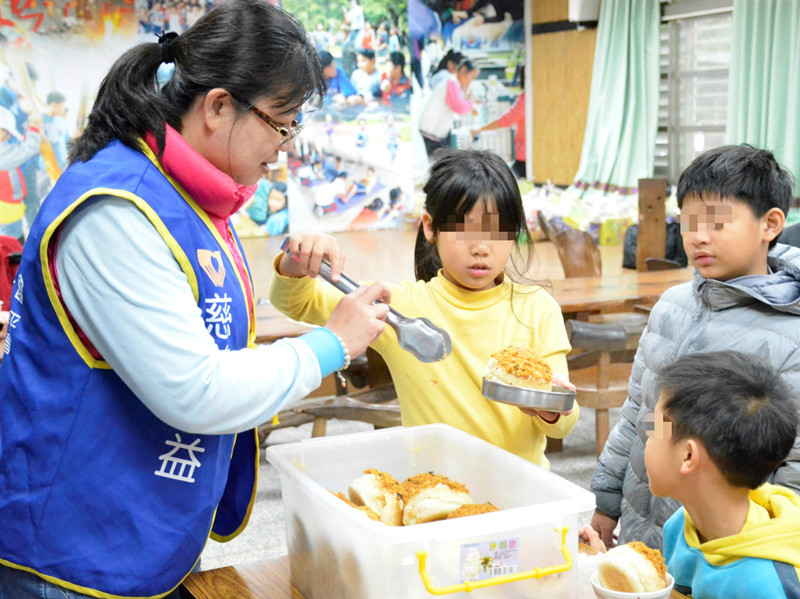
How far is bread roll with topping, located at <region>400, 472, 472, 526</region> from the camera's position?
1.11 meters

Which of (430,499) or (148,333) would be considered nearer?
(148,333)

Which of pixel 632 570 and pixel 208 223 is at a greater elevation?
pixel 208 223

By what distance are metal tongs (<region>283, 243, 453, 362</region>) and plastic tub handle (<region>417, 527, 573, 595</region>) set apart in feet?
1.17

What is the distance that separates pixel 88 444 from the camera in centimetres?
100

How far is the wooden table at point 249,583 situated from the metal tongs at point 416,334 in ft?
1.20

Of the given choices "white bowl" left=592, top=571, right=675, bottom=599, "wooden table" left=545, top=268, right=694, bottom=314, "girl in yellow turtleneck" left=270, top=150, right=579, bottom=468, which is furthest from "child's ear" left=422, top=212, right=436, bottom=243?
"wooden table" left=545, top=268, right=694, bottom=314

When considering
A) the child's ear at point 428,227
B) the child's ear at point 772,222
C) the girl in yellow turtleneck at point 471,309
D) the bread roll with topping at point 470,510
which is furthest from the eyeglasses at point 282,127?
the child's ear at point 772,222

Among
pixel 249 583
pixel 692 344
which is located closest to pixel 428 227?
pixel 692 344

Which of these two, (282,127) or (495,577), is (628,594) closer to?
(495,577)

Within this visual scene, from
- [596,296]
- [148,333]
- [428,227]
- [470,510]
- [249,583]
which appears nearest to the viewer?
[148,333]

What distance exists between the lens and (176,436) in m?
1.05

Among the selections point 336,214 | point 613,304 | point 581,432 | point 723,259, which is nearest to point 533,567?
point 723,259

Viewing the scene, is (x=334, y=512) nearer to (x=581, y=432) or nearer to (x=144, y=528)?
(x=144, y=528)

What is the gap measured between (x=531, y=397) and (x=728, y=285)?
0.43m
